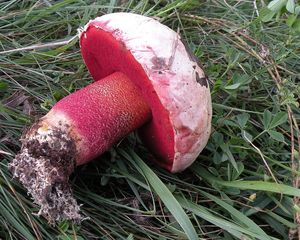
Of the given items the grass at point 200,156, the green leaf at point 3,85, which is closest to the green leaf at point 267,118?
the grass at point 200,156

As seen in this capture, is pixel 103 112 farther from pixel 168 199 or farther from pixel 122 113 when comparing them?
pixel 168 199

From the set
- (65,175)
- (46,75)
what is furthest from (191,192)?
(46,75)

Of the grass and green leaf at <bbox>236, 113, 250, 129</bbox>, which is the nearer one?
the grass

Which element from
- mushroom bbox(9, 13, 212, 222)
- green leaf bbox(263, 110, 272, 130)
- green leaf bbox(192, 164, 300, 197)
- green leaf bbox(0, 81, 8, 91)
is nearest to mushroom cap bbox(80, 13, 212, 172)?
mushroom bbox(9, 13, 212, 222)

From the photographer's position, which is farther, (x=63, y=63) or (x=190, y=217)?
(x=63, y=63)

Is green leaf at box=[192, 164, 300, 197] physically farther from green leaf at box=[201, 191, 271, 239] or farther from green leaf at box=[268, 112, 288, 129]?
green leaf at box=[268, 112, 288, 129]

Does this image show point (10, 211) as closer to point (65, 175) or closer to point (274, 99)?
point (65, 175)
